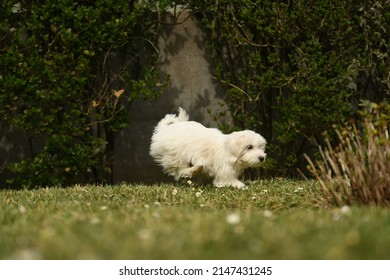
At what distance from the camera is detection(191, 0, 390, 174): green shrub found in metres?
7.75

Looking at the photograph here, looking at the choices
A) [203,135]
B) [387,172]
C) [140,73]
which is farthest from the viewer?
[140,73]

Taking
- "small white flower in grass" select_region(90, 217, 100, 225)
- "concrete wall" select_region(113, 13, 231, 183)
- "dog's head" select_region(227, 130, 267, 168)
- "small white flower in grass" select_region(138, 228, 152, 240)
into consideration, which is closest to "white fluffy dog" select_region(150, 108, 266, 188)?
"dog's head" select_region(227, 130, 267, 168)

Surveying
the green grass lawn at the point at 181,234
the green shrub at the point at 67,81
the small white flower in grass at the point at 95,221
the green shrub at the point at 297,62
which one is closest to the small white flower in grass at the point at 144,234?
the green grass lawn at the point at 181,234

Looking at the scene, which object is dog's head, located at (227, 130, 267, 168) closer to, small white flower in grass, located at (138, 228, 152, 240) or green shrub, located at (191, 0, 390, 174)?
green shrub, located at (191, 0, 390, 174)

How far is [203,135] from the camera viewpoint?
6.85m

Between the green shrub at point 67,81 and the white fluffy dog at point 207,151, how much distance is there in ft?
3.43

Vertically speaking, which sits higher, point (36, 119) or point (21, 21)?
point (21, 21)

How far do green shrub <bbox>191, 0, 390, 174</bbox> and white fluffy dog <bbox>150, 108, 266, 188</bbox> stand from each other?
134 centimetres

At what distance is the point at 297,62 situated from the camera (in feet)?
25.9

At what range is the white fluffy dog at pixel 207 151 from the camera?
6.55 m

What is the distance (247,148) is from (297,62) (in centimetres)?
183

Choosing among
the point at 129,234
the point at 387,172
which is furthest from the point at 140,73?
the point at 129,234
